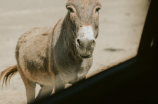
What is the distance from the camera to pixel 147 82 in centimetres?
327

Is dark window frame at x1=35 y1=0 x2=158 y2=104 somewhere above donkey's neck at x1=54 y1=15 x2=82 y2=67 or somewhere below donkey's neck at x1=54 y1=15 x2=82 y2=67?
below

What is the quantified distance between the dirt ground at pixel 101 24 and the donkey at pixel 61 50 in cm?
85

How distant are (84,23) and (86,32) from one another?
14 cm

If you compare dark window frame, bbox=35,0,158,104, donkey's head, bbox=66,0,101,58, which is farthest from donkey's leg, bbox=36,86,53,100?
donkey's head, bbox=66,0,101,58

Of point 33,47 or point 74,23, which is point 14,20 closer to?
point 33,47

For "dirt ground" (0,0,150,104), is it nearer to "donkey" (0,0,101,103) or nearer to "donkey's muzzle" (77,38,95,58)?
"donkey" (0,0,101,103)

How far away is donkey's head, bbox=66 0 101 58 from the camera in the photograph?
2357 mm

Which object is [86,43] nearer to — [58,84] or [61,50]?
[61,50]

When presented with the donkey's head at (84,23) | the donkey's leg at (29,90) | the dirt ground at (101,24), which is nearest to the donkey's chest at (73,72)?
the donkey's head at (84,23)

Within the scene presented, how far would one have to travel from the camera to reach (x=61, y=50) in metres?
2.82

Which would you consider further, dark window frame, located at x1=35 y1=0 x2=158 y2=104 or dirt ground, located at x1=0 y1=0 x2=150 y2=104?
dirt ground, located at x1=0 y1=0 x2=150 y2=104

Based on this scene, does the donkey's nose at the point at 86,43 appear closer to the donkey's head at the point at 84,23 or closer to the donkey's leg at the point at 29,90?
the donkey's head at the point at 84,23

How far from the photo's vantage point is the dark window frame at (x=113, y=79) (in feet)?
7.98

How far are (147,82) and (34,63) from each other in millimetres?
1457
